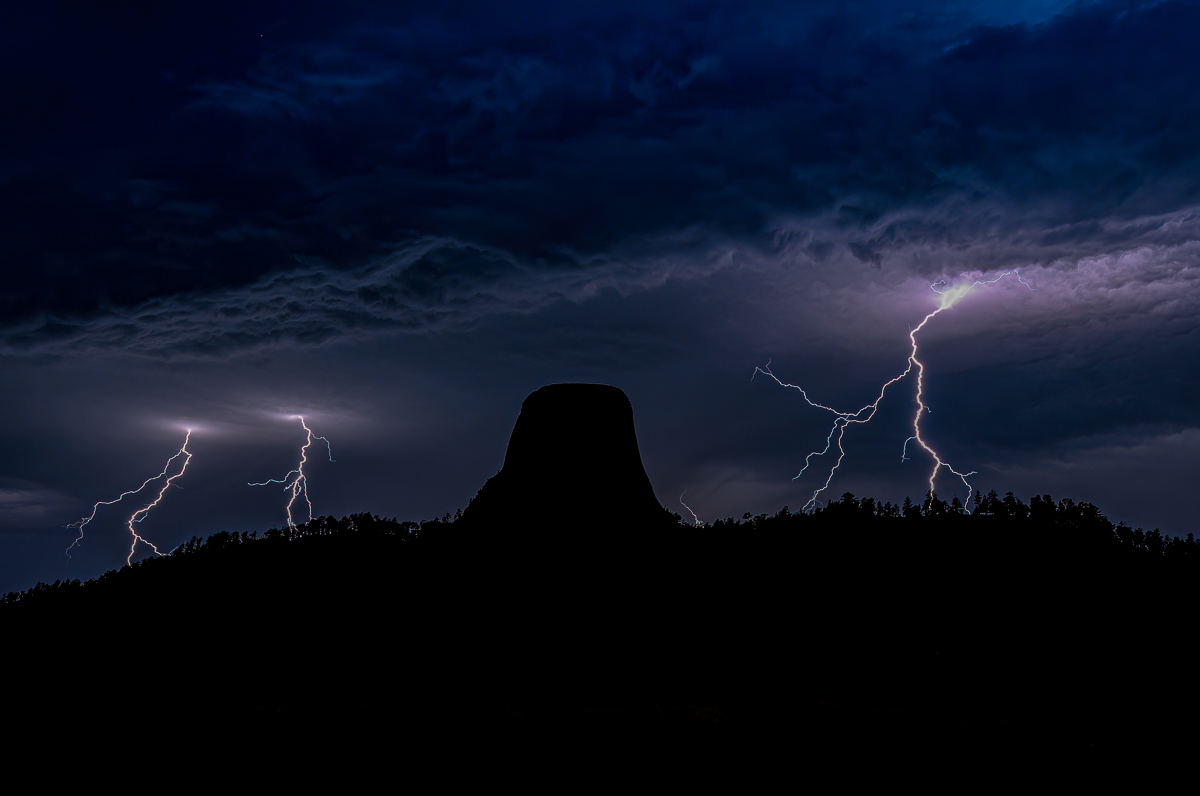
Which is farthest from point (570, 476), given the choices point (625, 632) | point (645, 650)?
point (645, 650)

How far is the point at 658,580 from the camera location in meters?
14.4

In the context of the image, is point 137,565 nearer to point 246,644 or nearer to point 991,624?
point 246,644

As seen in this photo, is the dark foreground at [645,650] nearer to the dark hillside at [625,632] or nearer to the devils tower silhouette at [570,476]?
the dark hillside at [625,632]

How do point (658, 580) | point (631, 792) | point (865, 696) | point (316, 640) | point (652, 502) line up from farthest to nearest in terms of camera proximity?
point (652, 502), point (658, 580), point (316, 640), point (865, 696), point (631, 792)

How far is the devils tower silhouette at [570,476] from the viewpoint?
15180mm

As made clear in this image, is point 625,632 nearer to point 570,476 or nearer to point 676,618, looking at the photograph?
point 676,618

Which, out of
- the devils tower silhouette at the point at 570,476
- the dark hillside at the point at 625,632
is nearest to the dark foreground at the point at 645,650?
the dark hillside at the point at 625,632

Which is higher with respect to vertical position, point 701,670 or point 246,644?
point 246,644

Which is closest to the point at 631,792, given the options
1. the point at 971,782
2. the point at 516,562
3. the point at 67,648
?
the point at 971,782

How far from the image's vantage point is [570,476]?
1544cm

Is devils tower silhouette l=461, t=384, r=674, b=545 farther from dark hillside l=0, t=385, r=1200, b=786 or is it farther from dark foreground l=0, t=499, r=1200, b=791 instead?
dark foreground l=0, t=499, r=1200, b=791

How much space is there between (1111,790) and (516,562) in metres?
10.8

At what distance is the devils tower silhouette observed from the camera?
15.2m

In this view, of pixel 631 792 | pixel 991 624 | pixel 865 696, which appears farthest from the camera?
pixel 991 624
